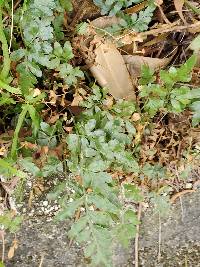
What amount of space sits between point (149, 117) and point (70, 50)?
1.10 ft

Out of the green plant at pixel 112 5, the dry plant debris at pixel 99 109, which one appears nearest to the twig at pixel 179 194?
the dry plant debris at pixel 99 109

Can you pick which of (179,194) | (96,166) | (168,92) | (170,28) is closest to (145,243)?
(179,194)

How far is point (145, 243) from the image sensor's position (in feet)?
6.21

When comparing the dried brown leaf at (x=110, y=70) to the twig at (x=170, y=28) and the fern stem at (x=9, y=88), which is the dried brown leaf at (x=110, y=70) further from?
the fern stem at (x=9, y=88)

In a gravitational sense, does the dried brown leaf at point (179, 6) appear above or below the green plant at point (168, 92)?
above

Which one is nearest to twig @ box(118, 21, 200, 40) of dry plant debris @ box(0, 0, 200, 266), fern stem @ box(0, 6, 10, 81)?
dry plant debris @ box(0, 0, 200, 266)

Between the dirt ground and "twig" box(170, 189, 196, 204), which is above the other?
"twig" box(170, 189, 196, 204)

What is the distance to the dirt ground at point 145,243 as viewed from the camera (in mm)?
1859

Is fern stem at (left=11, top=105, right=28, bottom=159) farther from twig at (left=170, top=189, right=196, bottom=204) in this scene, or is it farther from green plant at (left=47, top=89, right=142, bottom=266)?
twig at (left=170, top=189, right=196, bottom=204)

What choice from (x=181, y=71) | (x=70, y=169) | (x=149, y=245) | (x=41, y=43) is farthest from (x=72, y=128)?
(x=149, y=245)

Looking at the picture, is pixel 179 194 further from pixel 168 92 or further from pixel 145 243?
pixel 168 92

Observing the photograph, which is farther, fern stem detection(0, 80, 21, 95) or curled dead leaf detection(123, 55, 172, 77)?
curled dead leaf detection(123, 55, 172, 77)

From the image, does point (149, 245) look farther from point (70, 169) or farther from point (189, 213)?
point (70, 169)

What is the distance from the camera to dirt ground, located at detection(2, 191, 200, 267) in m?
1.86
